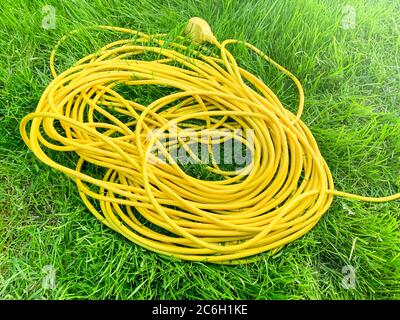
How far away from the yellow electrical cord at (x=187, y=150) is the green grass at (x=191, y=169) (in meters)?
0.07

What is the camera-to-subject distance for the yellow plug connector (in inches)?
74.6

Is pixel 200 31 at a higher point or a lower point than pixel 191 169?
higher

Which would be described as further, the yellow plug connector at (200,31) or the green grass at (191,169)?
the yellow plug connector at (200,31)

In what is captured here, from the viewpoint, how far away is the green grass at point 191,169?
4.74 feet

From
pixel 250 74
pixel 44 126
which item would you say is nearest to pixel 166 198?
pixel 44 126

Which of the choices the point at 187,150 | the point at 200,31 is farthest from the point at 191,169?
the point at 200,31

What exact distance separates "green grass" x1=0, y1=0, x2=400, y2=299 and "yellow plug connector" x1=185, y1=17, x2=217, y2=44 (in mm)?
A: 72

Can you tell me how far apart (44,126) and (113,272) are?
569 millimetres

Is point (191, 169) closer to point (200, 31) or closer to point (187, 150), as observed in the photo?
point (187, 150)

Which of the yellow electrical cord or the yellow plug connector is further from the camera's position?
the yellow plug connector

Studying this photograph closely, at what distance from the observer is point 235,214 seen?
5.10 feet

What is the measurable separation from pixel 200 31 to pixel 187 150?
21.7 inches

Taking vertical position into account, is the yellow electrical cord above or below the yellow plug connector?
below

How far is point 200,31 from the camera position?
1.90 metres
